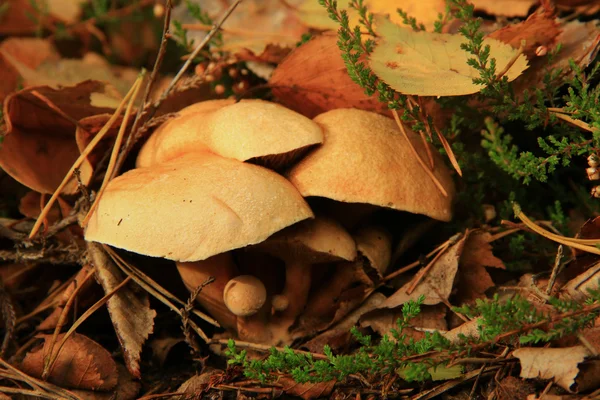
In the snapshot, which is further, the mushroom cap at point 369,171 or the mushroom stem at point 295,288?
the mushroom stem at point 295,288

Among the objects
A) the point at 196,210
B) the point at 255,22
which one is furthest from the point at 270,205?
the point at 255,22

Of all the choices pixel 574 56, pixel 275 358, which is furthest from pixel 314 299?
pixel 574 56

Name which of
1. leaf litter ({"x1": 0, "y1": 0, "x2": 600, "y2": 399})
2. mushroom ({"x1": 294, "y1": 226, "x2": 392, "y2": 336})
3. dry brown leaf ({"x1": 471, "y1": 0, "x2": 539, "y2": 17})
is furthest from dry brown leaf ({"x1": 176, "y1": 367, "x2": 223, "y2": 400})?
dry brown leaf ({"x1": 471, "y1": 0, "x2": 539, "y2": 17})

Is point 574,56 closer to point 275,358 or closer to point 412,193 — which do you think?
point 412,193

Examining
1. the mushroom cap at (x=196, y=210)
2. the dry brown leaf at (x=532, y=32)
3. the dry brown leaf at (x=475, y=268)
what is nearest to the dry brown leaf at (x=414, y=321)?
the dry brown leaf at (x=475, y=268)

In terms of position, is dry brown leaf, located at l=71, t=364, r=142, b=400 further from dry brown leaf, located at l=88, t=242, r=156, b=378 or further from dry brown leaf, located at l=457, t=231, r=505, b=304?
dry brown leaf, located at l=457, t=231, r=505, b=304

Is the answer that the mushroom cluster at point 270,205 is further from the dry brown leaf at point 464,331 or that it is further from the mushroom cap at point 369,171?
the dry brown leaf at point 464,331

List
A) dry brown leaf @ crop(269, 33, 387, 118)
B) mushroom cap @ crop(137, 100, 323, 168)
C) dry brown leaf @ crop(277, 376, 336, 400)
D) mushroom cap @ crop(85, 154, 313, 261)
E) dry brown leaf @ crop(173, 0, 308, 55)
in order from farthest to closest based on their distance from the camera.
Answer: dry brown leaf @ crop(173, 0, 308, 55) → dry brown leaf @ crop(269, 33, 387, 118) → mushroom cap @ crop(137, 100, 323, 168) → dry brown leaf @ crop(277, 376, 336, 400) → mushroom cap @ crop(85, 154, 313, 261)
